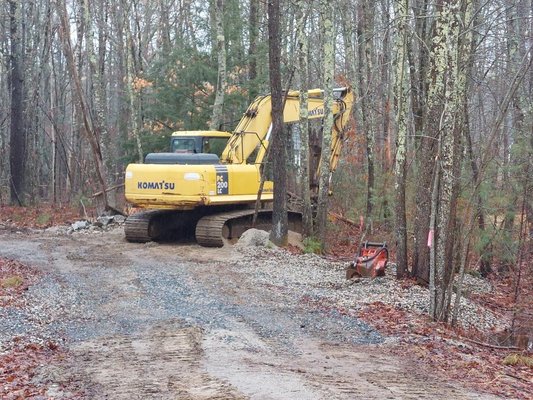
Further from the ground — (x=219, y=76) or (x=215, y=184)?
→ (x=219, y=76)

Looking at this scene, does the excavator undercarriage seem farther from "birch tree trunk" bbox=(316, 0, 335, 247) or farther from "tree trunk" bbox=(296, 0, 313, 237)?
"birch tree trunk" bbox=(316, 0, 335, 247)

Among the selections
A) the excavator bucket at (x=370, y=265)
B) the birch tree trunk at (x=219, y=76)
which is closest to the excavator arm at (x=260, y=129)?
the birch tree trunk at (x=219, y=76)

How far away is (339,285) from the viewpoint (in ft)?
40.6

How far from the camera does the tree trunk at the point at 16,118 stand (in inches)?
1006

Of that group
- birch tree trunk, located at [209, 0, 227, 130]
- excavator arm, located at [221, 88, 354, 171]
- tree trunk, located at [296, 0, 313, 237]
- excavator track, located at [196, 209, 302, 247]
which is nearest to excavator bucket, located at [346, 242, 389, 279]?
excavator track, located at [196, 209, 302, 247]

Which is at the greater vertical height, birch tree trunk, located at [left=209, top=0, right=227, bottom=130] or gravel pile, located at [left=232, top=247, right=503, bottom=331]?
birch tree trunk, located at [left=209, top=0, right=227, bottom=130]

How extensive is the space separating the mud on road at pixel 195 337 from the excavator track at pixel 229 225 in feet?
6.09

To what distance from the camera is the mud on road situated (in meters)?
6.38

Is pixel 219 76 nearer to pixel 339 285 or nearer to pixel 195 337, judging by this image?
pixel 339 285

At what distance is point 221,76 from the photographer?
70.8ft

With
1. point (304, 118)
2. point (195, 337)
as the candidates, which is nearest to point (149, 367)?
point (195, 337)

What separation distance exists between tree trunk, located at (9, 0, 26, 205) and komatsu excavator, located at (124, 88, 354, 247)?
35.0 ft

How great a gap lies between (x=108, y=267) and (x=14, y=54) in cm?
1525

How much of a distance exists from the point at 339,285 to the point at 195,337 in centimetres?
453
